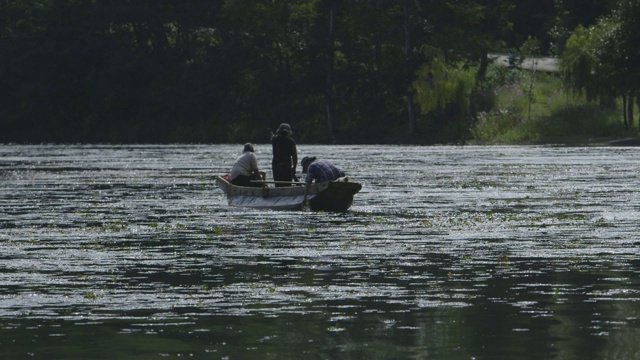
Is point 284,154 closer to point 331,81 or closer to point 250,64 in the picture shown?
point 331,81

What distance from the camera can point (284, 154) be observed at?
36469mm

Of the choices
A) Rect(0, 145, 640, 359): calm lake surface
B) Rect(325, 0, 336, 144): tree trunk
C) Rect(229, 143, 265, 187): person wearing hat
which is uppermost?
Rect(325, 0, 336, 144): tree trunk

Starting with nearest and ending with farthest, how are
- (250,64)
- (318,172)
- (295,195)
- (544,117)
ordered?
1. (318,172)
2. (295,195)
3. (544,117)
4. (250,64)

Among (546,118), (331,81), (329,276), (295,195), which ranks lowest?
(329,276)

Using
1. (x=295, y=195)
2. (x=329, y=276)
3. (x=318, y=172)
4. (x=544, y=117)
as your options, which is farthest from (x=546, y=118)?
(x=329, y=276)

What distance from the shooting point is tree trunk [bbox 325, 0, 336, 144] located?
104062mm

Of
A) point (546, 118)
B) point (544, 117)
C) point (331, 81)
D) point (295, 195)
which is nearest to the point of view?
point (295, 195)

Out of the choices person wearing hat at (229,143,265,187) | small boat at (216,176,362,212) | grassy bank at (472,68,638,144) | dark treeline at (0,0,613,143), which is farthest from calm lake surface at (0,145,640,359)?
dark treeline at (0,0,613,143)

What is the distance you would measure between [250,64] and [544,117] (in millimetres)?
29115

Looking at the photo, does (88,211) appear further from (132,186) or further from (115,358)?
(115,358)

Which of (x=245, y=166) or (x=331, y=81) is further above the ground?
(x=331, y=81)

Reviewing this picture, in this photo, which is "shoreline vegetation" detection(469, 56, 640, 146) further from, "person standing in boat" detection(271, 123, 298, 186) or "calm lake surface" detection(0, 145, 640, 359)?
"person standing in boat" detection(271, 123, 298, 186)

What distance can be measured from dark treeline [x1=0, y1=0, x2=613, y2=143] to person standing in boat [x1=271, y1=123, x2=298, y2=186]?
5672 centimetres

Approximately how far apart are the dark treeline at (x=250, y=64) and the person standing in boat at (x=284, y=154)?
5672cm
